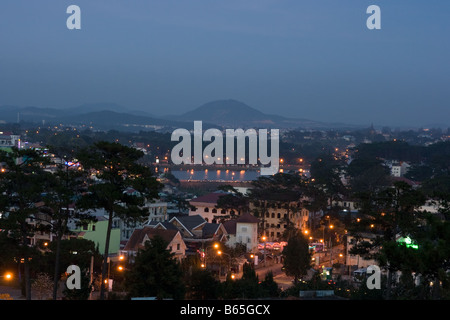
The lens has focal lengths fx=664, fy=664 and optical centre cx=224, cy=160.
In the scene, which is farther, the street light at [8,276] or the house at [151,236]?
the house at [151,236]

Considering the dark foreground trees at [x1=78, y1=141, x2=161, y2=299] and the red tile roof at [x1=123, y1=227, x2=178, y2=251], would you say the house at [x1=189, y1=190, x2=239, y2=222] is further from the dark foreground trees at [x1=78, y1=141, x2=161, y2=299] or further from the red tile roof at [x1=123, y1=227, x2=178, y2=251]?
the dark foreground trees at [x1=78, y1=141, x2=161, y2=299]

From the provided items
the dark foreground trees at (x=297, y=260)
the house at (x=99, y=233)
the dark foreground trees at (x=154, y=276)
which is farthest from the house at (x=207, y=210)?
the dark foreground trees at (x=154, y=276)

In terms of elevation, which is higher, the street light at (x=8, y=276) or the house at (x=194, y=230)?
the house at (x=194, y=230)

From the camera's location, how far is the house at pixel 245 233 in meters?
22.6

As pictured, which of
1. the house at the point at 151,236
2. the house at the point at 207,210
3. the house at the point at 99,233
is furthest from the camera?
the house at the point at 207,210

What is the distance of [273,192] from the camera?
27.6 metres

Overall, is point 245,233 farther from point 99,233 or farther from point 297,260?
point 99,233

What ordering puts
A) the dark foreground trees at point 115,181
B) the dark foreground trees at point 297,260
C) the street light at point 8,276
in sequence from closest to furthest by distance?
1. the dark foreground trees at point 115,181
2. the street light at point 8,276
3. the dark foreground trees at point 297,260

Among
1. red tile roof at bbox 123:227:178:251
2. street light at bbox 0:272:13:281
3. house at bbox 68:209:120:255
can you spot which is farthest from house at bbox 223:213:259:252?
street light at bbox 0:272:13:281

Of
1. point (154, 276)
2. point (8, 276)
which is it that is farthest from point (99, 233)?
point (154, 276)

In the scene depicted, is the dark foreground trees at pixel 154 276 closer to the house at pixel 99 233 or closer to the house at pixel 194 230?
the house at pixel 99 233

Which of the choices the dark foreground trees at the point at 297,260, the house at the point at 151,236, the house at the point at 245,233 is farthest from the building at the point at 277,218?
the dark foreground trees at the point at 297,260

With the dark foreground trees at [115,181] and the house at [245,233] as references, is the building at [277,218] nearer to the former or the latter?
the house at [245,233]

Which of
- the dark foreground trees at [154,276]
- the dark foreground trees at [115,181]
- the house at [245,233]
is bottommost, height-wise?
the house at [245,233]
